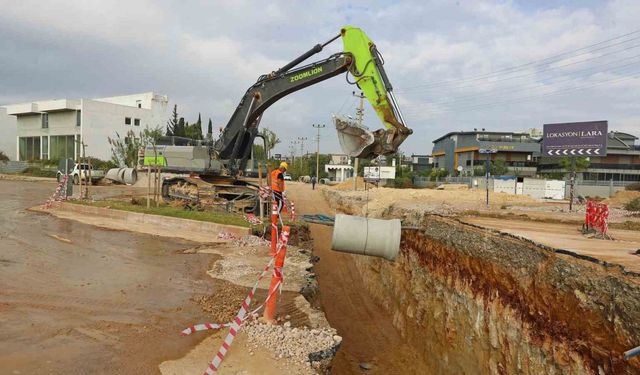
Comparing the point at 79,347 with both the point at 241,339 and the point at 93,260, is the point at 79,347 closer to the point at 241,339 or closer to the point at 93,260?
the point at 241,339

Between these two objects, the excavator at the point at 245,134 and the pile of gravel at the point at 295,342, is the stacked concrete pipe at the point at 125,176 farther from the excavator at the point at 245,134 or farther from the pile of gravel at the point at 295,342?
the pile of gravel at the point at 295,342

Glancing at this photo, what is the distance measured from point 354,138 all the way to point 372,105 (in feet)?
6.73

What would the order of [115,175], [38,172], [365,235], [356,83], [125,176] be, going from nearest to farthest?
[365,235]
[356,83]
[125,176]
[115,175]
[38,172]

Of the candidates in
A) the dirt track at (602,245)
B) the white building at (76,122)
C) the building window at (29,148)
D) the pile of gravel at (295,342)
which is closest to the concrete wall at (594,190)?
the dirt track at (602,245)

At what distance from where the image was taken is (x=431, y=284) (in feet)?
30.2

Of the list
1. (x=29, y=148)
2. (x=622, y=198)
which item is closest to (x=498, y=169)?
(x=622, y=198)

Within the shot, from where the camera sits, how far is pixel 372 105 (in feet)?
34.1

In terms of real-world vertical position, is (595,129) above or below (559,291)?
above

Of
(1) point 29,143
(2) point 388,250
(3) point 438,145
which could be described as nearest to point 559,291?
(2) point 388,250

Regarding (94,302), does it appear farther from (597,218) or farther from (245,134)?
(245,134)

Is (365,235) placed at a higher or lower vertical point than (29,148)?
lower

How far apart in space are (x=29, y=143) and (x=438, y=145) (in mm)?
72703

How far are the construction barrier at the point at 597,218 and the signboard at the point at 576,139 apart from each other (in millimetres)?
7066

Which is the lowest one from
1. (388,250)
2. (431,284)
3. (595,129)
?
(431,284)
